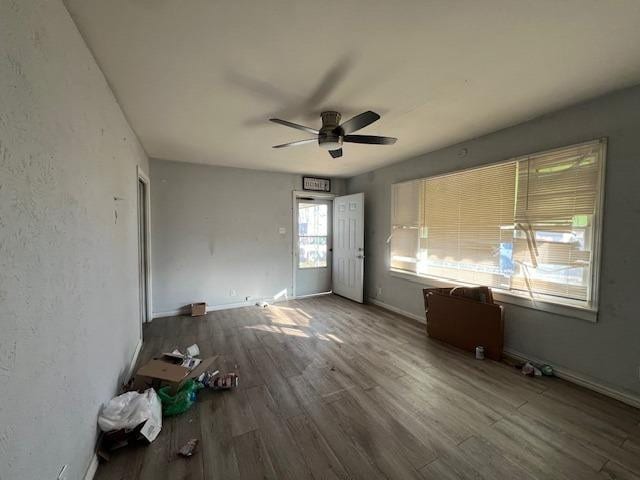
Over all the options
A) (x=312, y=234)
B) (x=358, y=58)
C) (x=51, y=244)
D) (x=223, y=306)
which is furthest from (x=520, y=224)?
(x=223, y=306)

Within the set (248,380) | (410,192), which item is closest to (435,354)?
(248,380)

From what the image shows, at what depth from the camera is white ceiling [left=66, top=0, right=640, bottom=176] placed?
1.28 meters

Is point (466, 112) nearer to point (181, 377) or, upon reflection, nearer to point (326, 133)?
point (326, 133)

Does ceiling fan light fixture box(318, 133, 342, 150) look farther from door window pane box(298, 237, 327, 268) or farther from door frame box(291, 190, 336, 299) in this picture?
door window pane box(298, 237, 327, 268)

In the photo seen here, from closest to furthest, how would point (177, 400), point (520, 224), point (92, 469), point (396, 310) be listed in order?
point (92, 469), point (177, 400), point (520, 224), point (396, 310)

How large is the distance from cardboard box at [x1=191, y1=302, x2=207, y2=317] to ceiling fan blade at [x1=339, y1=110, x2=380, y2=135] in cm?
333

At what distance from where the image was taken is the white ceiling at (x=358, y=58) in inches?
50.3

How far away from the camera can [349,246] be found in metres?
4.81

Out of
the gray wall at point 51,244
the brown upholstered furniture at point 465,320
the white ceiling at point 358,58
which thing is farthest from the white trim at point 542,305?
the gray wall at point 51,244

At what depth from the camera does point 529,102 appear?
2168mm

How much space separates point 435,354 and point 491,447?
1.19 m

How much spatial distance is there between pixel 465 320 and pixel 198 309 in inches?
144

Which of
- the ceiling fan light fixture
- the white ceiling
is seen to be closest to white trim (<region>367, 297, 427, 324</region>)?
the white ceiling

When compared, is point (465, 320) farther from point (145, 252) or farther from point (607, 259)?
point (145, 252)
